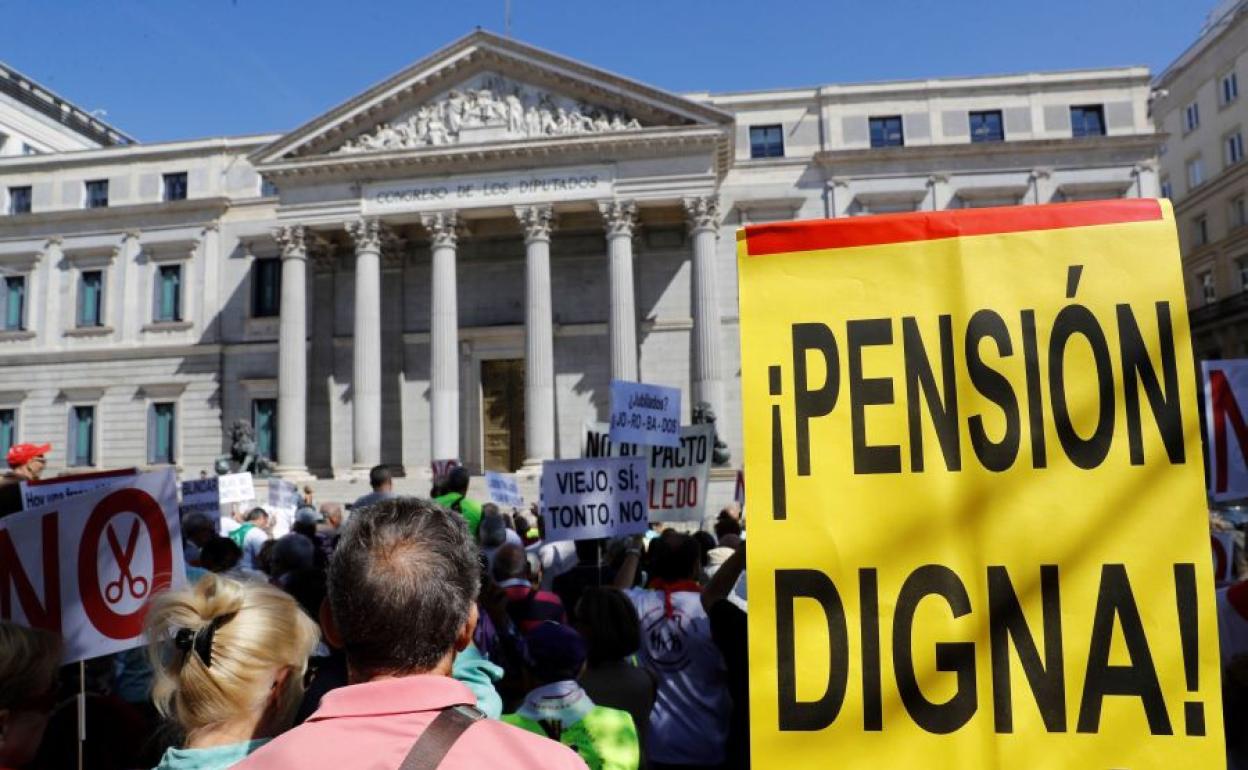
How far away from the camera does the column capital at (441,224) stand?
32.6 m

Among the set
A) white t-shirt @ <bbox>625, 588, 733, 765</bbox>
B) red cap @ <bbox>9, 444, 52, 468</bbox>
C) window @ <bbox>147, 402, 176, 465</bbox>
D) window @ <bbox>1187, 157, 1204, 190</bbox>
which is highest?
window @ <bbox>1187, 157, 1204, 190</bbox>

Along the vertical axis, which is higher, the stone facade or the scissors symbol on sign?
the stone facade

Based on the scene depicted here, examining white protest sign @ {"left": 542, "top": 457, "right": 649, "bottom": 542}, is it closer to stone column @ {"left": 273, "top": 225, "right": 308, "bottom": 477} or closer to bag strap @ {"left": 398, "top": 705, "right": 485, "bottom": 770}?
bag strap @ {"left": 398, "top": 705, "right": 485, "bottom": 770}

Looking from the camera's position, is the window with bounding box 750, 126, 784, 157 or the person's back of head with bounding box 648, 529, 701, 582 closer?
the person's back of head with bounding box 648, 529, 701, 582

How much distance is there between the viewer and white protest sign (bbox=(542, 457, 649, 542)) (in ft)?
28.6

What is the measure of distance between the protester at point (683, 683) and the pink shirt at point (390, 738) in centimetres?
312

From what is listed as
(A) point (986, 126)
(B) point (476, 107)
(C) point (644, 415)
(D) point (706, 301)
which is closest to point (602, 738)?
(C) point (644, 415)

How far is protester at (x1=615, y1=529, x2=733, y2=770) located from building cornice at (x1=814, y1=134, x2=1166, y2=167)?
32.6 m

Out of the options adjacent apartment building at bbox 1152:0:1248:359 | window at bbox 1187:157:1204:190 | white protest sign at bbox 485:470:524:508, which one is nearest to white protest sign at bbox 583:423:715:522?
white protest sign at bbox 485:470:524:508

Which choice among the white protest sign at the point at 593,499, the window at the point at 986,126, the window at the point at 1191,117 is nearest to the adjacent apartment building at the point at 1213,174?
the window at the point at 1191,117

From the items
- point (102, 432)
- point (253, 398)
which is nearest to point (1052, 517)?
point (253, 398)

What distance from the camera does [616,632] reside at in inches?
180

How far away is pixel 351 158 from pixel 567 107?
7.78 m

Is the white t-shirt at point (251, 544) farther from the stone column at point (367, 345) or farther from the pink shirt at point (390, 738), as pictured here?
the stone column at point (367, 345)
